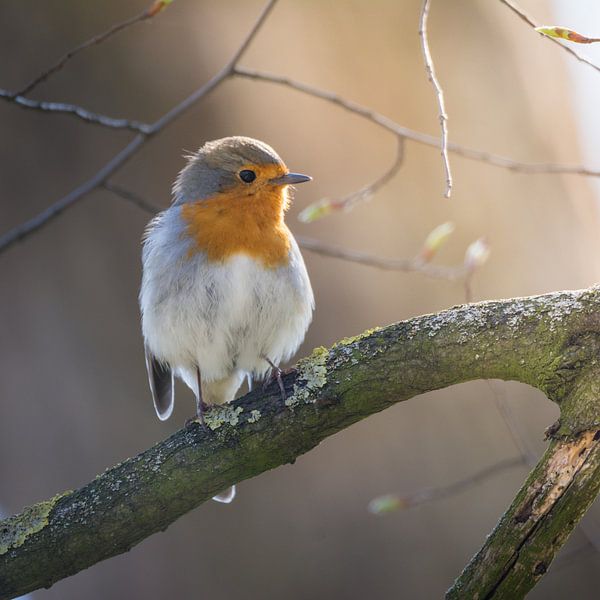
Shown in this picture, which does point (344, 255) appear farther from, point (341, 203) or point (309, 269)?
point (309, 269)

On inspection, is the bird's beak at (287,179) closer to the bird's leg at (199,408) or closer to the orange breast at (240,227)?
the orange breast at (240,227)

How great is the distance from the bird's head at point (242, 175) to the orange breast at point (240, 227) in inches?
0.6

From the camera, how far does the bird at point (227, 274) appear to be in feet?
10.9

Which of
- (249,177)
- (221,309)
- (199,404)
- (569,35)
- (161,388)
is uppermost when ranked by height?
(569,35)

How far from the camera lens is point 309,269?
4770 mm

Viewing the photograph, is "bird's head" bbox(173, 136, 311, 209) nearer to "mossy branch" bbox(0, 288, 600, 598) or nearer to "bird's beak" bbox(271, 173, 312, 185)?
"bird's beak" bbox(271, 173, 312, 185)

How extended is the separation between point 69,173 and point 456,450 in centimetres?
269

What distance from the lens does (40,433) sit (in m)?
4.57

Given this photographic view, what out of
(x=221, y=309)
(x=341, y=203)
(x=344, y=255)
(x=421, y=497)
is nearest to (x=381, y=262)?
(x=344, y=255)

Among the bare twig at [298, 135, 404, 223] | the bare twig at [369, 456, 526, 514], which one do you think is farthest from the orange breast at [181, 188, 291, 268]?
the bare twig at [369, 456, 526, 514]

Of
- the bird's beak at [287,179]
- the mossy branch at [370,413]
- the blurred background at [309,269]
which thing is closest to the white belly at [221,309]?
the bird's beak at [287,179]

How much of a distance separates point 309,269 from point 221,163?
4.28ft

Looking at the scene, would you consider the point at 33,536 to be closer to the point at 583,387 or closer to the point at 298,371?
the point at 298,371

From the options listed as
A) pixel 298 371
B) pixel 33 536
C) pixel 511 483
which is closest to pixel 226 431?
pixel 298 371
